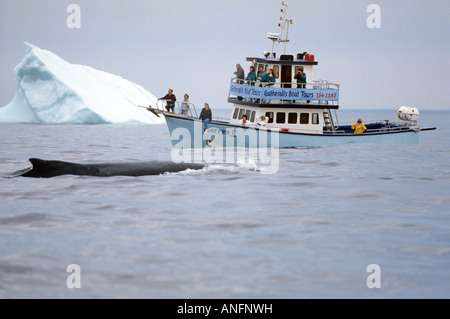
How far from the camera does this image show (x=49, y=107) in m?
61.9

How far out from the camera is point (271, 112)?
3319cm

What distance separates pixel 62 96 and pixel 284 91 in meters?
34.8

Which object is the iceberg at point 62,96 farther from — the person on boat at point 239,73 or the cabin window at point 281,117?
the cabin window at point 281,117

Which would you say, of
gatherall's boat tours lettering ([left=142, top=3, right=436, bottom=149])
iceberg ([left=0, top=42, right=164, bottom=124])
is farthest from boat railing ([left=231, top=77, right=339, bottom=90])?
iceberg ([left=0, top=42, right=164, bottom=124])

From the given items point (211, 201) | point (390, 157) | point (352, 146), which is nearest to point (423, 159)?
point (390, 157)

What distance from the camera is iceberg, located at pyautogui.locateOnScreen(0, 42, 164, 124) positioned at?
6019 cm

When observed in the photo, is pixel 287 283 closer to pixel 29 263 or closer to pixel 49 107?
pixel 29 263

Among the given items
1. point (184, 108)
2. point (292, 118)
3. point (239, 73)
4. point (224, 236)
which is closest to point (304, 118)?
point (292, 118)

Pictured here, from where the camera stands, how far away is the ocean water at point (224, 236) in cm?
836

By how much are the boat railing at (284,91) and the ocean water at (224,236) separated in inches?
511

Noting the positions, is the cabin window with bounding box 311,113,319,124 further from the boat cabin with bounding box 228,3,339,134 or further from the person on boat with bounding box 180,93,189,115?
the person on boat with bounding box 180,93,189,115

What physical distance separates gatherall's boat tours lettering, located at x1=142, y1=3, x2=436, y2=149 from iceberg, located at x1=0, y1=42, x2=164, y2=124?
1176 inches

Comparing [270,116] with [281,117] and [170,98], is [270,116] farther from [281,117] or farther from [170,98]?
[170,98]

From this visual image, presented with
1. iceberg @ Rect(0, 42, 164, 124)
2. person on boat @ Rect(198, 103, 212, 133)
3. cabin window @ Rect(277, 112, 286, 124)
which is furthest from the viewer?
iceberg @ Rect(0, 42, 164, 124)
